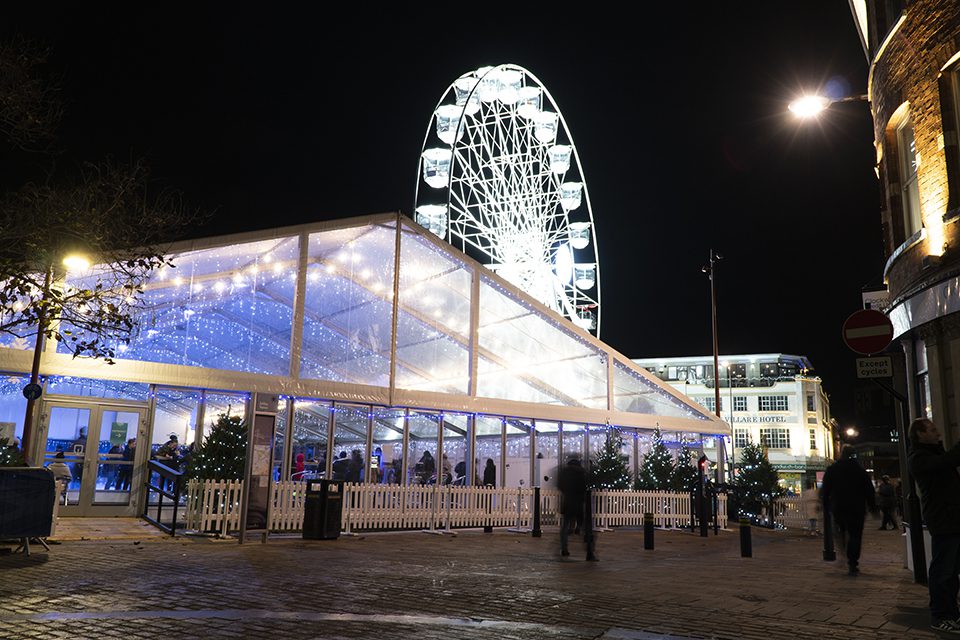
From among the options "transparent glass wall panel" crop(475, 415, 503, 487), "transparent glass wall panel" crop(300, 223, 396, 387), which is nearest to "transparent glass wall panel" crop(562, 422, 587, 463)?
"transparent glass wall panel" crop(475, 415, 503, 487)

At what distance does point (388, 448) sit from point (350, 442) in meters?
1.16

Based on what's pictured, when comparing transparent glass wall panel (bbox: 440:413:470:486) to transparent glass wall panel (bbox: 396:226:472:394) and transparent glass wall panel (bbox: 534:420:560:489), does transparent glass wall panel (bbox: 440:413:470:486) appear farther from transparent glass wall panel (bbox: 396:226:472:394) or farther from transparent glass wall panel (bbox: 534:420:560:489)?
transparent glass wall panel (bbox: 534:420:560:489)

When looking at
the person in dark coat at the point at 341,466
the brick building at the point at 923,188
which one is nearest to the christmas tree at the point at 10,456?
the person in dark coat at the point at 341,466

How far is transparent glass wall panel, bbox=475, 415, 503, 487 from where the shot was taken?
68.3ft

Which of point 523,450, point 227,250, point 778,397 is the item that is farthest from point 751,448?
point 778,397

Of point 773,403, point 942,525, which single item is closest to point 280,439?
point 942,525

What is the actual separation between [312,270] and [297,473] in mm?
4660

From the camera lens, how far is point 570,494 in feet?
41.2

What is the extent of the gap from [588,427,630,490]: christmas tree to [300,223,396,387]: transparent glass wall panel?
22.3ft

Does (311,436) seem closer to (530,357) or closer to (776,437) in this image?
(530,357)

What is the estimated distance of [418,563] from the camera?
34.1 ft

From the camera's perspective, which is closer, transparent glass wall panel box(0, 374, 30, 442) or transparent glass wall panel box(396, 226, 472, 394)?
transparent glass wall panel box(0, 374, 30, 442)

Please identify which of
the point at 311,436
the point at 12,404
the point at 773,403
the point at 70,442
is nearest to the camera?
the point at 12,404

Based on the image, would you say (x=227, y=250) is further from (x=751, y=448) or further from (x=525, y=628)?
(x=751, y=448)
